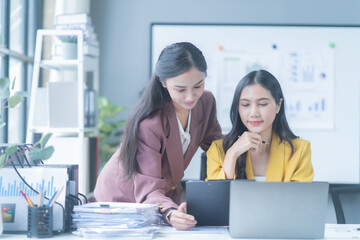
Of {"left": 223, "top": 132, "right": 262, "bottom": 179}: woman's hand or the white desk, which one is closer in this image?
the white desk

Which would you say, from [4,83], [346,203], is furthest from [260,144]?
[4,83]

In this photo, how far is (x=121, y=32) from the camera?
3672mm

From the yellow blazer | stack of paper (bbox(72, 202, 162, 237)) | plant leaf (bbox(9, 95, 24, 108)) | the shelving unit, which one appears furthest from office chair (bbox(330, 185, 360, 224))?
the shelving unit

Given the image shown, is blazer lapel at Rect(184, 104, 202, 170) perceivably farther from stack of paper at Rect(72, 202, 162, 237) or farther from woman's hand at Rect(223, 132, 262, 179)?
stack of paper at Rect(72, 202, 162, 237)

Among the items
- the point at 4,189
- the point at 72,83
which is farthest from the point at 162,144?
the point at 72,83

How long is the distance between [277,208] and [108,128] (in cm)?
233

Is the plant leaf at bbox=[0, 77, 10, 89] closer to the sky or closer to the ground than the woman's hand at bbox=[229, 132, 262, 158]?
closer to the sky

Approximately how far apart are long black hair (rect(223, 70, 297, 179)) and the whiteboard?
60.3 inches

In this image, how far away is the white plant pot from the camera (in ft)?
A: 9.50

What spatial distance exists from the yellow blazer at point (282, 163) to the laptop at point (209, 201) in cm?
39

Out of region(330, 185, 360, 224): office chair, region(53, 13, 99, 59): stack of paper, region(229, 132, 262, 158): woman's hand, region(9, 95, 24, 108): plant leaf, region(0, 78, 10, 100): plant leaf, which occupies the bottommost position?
region(330, 185, 360, 224): office chair

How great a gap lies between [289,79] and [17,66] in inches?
79.0

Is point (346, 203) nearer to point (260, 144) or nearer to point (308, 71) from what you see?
point (260, 144)

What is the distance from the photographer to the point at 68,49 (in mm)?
2900
